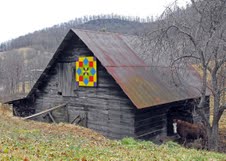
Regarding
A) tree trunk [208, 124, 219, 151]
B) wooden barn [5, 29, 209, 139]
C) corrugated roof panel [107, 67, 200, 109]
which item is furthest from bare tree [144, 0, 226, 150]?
wooden barn [5, 29, 209, 139]

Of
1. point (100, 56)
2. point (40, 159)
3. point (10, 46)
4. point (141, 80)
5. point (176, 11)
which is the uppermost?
point (10, 46)

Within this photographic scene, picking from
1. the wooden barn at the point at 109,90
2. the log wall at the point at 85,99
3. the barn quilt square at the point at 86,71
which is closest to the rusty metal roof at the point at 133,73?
the wooden barn at the point at 109,90

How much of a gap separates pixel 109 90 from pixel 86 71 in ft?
5.96

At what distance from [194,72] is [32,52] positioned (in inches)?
3311

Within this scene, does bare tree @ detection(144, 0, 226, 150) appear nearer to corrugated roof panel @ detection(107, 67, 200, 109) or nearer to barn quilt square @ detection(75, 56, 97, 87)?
corrugated roof panel @ detection(107, 67, 200, 109)

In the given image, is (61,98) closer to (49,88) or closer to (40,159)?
(49,88)

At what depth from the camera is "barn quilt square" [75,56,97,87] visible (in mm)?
15352

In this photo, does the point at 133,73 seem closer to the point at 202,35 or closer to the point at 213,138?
the point at 202,35

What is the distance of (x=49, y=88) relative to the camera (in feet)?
60.4

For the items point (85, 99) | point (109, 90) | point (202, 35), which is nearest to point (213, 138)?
point (202, 35)

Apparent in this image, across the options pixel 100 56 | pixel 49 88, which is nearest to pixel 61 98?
pixel 49 88

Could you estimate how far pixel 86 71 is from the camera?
1572 centimetres

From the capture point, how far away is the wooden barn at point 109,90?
1422cm

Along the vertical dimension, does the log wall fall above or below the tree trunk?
above
